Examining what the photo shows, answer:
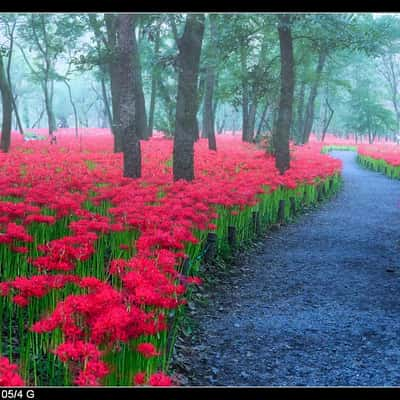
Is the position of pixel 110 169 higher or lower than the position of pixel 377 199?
higher

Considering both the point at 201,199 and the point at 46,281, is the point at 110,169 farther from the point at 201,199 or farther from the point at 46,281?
the point at 46,281

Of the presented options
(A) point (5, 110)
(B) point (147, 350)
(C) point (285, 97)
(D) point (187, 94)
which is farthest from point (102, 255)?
(A) point (5, 110)

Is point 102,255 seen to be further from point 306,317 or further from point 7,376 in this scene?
point 7,376

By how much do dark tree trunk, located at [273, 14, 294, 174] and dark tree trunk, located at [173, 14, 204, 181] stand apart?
12.7 ft

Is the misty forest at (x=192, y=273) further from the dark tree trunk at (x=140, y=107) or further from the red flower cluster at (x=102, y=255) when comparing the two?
the dark tree trunk at (x=140, y=107)

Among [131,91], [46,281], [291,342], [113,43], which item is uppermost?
[113,43]

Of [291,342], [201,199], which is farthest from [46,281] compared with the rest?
[201,199]

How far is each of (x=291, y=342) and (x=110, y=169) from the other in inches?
361

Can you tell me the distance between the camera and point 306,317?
5656 mm

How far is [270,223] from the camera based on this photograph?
A: 1051cm

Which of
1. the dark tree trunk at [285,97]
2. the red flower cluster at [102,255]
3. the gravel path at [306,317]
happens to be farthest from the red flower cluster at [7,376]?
the dark tree trunk at [285,97]

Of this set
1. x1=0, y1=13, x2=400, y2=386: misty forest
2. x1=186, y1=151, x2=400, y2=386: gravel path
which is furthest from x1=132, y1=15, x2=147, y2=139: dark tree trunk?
x1=186, y1=151, x2=400, y2=386: gravel path

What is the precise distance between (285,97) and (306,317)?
9922 millimetres

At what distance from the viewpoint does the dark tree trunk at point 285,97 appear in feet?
46.5
